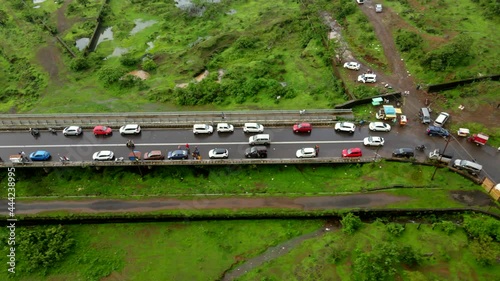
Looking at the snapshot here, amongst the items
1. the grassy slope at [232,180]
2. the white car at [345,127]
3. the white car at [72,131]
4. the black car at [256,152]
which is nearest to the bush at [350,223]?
the grassy slope at [232,180]

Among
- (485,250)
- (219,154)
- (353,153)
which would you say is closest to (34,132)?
(219,154)

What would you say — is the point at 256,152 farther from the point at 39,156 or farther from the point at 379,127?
the point at 39,156

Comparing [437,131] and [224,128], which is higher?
[437,131]

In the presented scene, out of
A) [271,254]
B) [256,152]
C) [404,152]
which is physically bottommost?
[271,254]

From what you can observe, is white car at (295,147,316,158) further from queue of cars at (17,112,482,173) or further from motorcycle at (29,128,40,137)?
motorcycle at (29,128,40,137)

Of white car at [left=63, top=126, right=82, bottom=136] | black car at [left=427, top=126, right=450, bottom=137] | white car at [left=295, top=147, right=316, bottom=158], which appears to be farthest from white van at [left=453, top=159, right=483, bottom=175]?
white car at [left=63, top=126, right=82, bottom=136]

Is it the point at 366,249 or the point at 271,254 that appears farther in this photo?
the point at 271,254

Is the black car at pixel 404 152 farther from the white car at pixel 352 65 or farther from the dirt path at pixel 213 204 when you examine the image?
the white car at pixel 352 65
